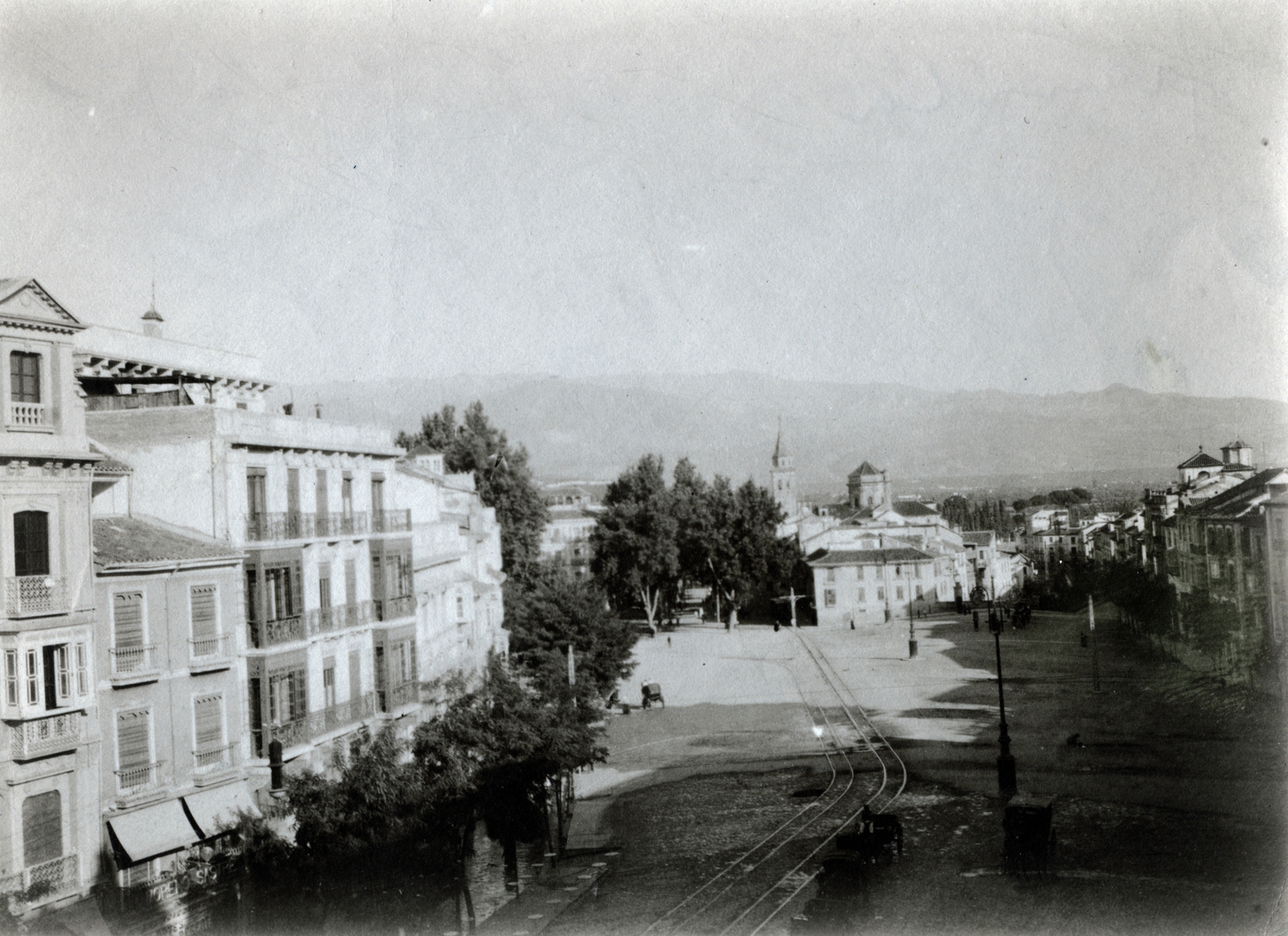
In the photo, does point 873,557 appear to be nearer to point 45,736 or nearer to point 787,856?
point 787,856

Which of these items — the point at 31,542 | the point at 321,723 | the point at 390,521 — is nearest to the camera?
the point at 31,542

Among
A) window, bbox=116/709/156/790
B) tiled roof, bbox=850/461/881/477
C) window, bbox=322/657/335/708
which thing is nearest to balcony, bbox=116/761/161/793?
window, bbox=116/709/156/790

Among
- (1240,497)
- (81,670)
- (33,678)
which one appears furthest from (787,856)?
(33,678)

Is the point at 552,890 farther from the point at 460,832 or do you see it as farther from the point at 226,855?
the point at 226,855

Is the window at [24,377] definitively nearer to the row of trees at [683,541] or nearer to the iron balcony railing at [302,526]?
the iron balcony railing at [302,526]

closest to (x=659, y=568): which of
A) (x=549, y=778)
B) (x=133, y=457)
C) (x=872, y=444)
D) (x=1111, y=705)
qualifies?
(x=872, y=444)

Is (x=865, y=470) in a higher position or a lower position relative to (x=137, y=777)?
higher

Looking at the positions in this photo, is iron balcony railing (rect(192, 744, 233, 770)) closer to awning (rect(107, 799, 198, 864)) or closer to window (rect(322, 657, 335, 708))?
awning (rect(107, 799, 198, 864))
